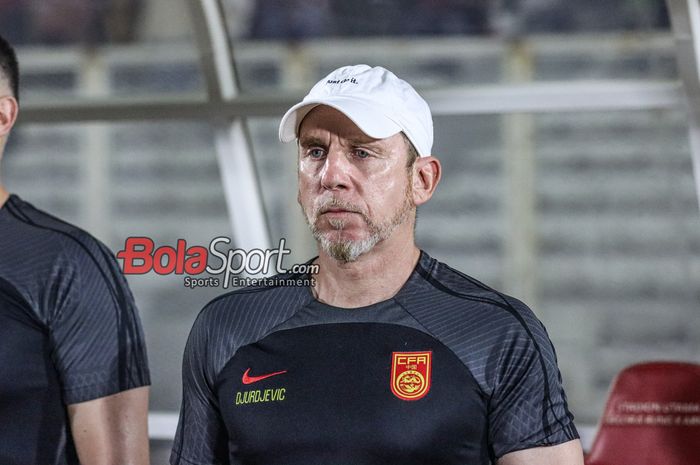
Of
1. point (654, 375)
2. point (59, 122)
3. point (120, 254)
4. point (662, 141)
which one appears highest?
point (59, 122)

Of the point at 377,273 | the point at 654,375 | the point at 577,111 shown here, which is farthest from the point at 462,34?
the point at 377,273

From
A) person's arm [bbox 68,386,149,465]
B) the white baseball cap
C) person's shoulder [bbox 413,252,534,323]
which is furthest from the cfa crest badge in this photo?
person's arm [bbox 68,386,149,465]

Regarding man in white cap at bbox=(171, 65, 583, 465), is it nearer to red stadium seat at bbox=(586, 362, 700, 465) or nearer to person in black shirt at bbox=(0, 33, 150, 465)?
person in black shirt at bbox=(0, 33, 150, 465)

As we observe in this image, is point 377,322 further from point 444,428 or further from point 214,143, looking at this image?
point 214,143

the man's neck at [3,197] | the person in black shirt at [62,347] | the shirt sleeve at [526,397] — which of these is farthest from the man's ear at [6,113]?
the shirt sleeve at [526,397]

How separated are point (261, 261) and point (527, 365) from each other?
2.14 meters

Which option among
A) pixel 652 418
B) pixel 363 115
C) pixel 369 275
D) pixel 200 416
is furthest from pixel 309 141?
pixel 652 418

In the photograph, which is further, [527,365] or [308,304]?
[308,304]

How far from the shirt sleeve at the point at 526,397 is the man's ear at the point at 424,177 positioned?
279 mm

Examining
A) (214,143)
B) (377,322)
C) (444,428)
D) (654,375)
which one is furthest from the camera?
(214,143)

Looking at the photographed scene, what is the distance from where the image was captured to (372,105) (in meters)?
Answer: 1.57

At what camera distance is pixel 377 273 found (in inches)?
63.1

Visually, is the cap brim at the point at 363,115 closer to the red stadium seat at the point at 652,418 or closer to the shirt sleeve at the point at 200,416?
the shirt sleeve at the point at 200,416

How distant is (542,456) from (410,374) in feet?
0.81
